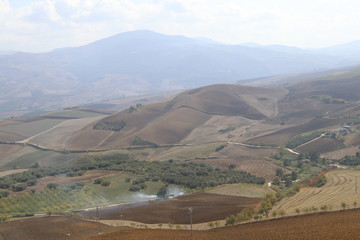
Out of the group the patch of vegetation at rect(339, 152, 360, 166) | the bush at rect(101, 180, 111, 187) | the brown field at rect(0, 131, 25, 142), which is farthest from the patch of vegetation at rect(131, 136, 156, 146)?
the patch of vegetation at rect(339, 152, 360, 166)

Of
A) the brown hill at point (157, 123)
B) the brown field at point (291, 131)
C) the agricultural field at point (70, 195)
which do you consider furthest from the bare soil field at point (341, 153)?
the brown hill at point (157, 123)

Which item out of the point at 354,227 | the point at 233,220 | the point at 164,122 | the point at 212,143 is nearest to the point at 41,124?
the point at 164,122

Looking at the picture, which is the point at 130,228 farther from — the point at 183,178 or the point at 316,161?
the point at 316,161

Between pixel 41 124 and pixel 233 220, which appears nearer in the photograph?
pixel 233 220

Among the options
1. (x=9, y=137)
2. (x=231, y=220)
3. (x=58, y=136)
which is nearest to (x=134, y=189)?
(x=231, y=220)

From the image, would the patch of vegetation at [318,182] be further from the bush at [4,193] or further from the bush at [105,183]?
the bush at [4,193]

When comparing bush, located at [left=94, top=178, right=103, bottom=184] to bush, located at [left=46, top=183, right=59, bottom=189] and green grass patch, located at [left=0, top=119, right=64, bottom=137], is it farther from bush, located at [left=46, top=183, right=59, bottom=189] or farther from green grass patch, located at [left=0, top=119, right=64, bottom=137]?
green grass patch, located at [left=0, top=119, right=64, bottom=137]
